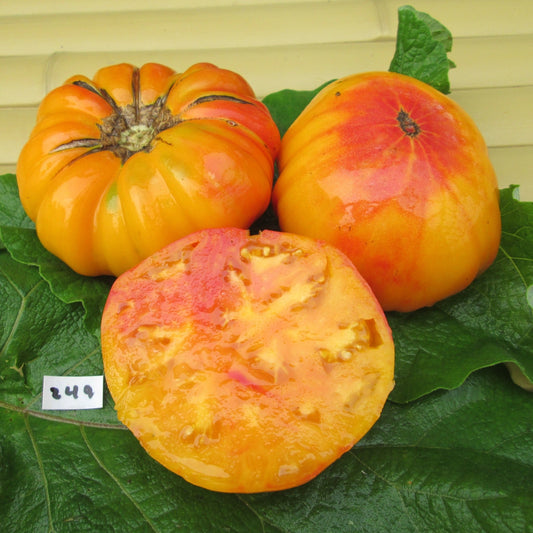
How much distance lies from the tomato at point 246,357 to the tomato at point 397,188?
4.9 inches

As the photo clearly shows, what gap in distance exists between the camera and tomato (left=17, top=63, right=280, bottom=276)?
1182 millimetres

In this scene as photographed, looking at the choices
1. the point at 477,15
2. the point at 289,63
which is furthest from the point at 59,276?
the point at 477,15

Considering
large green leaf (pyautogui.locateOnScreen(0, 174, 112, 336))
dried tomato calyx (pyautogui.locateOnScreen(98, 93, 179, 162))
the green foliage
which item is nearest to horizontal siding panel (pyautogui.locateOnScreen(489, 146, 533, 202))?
the green foliage

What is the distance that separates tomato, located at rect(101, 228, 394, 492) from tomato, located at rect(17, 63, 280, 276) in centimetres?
11

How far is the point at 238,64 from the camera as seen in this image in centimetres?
203

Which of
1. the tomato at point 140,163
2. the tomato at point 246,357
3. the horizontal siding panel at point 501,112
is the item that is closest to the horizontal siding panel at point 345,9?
the horizontal siding panel at point 501,112

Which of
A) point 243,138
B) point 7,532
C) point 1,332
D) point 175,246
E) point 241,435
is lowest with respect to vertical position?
point 7,532

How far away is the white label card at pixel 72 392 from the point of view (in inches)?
52.9

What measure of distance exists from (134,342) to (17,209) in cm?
78

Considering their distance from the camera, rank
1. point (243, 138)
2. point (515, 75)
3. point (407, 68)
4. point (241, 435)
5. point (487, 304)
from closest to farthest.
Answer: point (241, 435)
point (243, 138)
point (487, 304)
point (407, 68)
point (515, 75)

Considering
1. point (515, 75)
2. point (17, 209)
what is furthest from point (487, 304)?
point (17, 209)

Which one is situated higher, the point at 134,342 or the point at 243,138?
the point at 243,138

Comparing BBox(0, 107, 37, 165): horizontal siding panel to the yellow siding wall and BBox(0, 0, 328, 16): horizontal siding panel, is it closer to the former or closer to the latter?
the yellow siding wall

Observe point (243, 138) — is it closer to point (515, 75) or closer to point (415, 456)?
point (415, 456)
